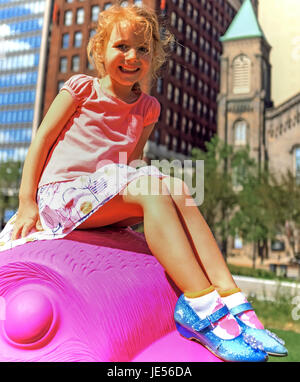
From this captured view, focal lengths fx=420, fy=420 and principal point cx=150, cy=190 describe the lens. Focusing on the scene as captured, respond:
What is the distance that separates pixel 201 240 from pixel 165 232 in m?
0.17

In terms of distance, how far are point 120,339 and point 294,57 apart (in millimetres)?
2977

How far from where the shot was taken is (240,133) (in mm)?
32094

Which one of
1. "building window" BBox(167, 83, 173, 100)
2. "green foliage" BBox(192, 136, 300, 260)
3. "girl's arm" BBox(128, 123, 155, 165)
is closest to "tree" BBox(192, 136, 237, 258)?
"green foliage" BBox(192, 136, 300, 260)

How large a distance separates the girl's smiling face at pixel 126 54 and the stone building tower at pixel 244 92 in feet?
95.6

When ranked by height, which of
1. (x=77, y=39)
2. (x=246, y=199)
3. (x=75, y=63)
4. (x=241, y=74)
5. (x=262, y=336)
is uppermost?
(x=77, y=39)

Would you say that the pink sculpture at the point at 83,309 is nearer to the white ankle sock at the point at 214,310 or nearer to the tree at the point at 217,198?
the white ankle sock at the point at 214,310

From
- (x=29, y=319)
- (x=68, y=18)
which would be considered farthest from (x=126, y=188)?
(x=68, y=18)

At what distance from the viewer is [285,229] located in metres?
17.4

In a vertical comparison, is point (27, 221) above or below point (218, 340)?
above

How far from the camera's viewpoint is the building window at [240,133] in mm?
31984

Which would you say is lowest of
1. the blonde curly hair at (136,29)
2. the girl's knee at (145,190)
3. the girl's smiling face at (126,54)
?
the girl's knee at (145,190)

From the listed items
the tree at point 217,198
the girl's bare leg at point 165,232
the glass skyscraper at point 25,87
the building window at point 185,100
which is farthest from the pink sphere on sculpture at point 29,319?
the building window at point 185,100

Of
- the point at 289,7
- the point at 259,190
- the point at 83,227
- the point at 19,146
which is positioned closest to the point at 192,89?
the point at 19,146

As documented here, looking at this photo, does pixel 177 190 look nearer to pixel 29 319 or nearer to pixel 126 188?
pixel 126 188
